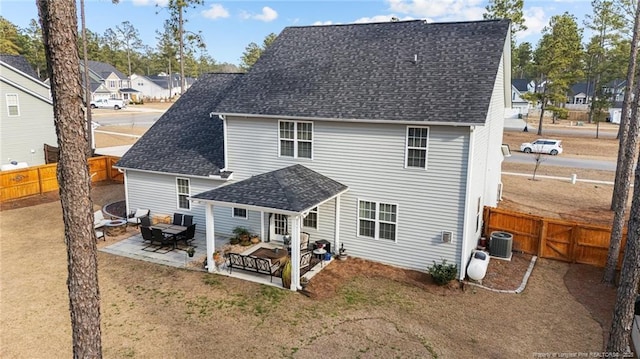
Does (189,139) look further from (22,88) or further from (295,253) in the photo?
(22,88)

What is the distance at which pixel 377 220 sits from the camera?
15.6 m

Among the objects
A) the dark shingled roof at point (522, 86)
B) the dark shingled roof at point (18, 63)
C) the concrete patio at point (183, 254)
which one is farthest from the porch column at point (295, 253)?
the dark shingled roof at point (522, 86)

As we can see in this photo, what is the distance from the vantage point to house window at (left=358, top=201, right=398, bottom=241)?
15359 mm

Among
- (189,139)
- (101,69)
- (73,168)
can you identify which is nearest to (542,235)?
(189,139)

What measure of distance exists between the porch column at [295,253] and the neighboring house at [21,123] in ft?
73.7

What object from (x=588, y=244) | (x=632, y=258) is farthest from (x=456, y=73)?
(x=632, y=258)

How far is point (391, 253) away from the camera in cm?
1549

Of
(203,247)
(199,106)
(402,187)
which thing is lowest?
(203,247)

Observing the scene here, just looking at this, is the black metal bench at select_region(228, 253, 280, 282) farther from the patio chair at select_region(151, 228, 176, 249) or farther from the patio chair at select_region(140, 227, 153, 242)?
the patio chair at select_region(140, 227, 153, 242)

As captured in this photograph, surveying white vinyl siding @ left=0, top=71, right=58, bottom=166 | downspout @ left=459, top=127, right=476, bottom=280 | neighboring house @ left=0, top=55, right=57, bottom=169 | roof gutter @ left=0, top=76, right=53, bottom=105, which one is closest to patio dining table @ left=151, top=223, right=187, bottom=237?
downspout @ left=459, top=127, right=476, bottom=280

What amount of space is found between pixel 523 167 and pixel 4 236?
3473cm

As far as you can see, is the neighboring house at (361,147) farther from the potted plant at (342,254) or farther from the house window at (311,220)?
the potted plant at (342,254)

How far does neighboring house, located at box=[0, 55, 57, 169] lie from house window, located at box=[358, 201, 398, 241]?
23.2 m

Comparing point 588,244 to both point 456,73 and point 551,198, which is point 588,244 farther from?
point 551,198
